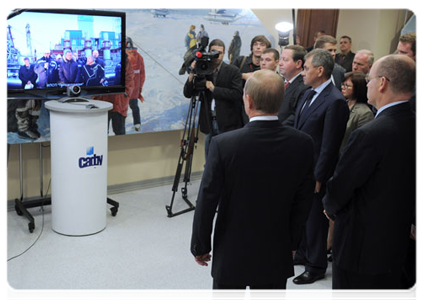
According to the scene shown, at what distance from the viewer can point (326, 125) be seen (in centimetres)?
284

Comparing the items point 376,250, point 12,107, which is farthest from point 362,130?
point 12,107

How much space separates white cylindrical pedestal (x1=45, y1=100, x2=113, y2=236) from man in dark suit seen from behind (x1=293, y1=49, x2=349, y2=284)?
1.58 m

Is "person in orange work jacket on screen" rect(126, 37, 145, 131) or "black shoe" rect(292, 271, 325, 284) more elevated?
"person in orange work jacket on screen" rect(126, 37, 145, 131)

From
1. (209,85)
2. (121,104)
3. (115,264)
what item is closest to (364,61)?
(209,85)

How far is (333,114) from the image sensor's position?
9.20 feet

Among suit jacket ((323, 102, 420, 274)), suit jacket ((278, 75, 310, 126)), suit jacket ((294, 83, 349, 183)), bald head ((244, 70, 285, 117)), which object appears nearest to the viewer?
bald head ((244, 70, 285, 117))

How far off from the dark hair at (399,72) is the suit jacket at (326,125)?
0.81 meters

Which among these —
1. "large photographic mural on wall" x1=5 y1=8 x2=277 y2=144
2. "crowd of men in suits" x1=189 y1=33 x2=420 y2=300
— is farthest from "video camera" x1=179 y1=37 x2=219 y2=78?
"crowd of men in suits" x1=189 y1=33 x2=420 y2=300

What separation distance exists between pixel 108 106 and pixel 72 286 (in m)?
1.42

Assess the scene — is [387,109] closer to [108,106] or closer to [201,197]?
[201,197]

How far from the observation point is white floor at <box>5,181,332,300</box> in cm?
296

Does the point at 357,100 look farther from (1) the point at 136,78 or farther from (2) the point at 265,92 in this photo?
(1) the point at 136,78

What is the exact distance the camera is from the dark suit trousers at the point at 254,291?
2.05 meters

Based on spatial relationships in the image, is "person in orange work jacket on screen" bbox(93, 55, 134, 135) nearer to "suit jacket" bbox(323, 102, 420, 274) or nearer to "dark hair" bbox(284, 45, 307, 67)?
"dark hair" bbox(284, 45, 307, 67)
